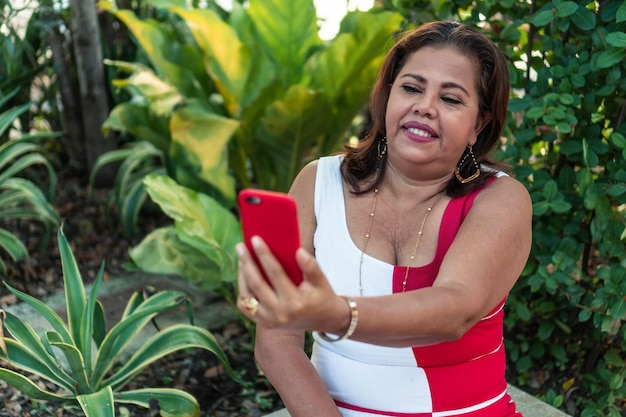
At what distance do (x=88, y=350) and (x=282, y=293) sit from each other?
152cm

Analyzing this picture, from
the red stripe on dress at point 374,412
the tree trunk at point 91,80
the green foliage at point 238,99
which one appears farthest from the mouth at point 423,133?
the tree trunk at point 91,80

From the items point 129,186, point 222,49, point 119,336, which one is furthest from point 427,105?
point 129,186

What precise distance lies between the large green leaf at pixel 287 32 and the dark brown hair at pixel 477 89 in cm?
161

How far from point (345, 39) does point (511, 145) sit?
3.69 feet

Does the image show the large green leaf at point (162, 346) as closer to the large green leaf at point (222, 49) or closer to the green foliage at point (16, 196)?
the green foliage at point (16, 196)

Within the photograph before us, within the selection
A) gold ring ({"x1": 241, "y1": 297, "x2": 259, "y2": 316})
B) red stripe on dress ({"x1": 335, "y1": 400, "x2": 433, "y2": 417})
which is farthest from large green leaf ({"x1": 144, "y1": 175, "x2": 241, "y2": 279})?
gold ring ({"x1": 241, "y1": 297, "x2": 259, "y2": 316})

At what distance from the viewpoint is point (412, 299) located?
156 centimetres

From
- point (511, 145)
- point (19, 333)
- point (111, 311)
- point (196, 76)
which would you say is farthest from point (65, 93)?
point (511, 145)

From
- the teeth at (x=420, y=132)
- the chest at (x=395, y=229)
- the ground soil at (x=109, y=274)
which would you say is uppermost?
the teeth at (x=420, y=132)

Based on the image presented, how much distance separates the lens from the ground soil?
3078 millimetres

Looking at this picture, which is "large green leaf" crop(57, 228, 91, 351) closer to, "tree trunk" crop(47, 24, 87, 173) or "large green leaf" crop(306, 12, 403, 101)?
"large green leaf" crop(306, 12, 403, 101)

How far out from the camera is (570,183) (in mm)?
2902

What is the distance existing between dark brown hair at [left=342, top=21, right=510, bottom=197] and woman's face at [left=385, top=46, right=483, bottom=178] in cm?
3

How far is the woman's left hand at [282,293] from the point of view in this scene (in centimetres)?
134
